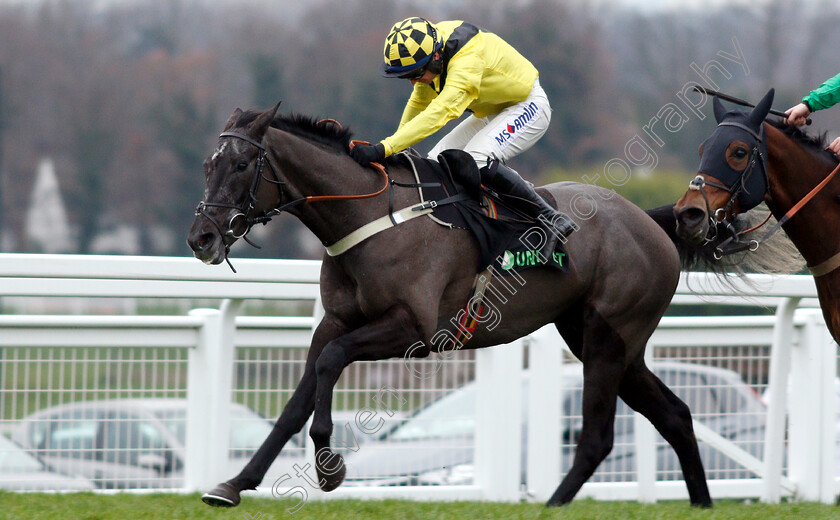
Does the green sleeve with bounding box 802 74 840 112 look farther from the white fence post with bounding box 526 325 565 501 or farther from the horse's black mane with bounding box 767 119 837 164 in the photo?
the white fence post with bounding box 526 325 565 501

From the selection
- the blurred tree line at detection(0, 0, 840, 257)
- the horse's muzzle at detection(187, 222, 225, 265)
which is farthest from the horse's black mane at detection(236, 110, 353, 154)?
the blurred tree line at detection(0, 0, 840, 257)

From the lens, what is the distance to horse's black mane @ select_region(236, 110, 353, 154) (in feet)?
15.0

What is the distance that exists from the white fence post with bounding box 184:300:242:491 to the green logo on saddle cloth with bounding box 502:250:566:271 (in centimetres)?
131

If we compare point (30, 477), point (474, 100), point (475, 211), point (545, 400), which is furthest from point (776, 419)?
point (30, 477)

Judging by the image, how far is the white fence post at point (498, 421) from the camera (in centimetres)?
578

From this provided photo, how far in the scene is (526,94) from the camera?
5.12 metres

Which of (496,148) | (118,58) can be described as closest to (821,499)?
(496,148)

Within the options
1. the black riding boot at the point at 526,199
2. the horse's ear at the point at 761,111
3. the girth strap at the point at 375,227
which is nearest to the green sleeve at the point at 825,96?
the horse's ear at the point at 761,111

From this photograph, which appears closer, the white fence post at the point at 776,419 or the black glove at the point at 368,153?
the black glove at the point at 368,153

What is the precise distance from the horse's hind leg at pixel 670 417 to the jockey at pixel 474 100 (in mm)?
906

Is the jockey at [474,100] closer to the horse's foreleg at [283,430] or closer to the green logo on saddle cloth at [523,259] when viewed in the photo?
the green logo on saddle cloth at [523,259]

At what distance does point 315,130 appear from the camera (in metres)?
4.64

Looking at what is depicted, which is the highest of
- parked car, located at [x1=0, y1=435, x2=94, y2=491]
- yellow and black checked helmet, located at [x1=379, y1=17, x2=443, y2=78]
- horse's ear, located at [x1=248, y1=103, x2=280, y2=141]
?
yellow and black checked helmet, located at [x1=379, y1=17, x2=443, y2=78]

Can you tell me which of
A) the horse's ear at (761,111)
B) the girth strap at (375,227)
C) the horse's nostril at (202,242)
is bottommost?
the horse's nostril at (202,242)
